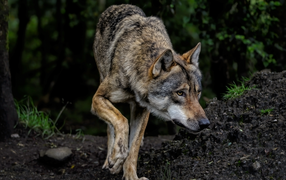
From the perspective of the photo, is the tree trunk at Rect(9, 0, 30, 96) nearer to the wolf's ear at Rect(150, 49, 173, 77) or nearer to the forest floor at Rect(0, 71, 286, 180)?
the forest floor at Rect(0, 71, 286, 180)

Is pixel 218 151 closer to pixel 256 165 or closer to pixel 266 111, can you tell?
pixel 256 165

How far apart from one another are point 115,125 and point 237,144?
1.37m

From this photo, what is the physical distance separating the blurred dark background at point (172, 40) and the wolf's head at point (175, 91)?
177 cm

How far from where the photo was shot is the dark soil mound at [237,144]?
149 inches

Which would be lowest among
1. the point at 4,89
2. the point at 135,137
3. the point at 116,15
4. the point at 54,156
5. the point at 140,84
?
the point at 54,156

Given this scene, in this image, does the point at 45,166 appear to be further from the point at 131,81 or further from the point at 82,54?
the point at 82,54

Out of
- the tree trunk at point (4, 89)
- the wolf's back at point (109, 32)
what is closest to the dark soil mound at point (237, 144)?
the wolf's back at point (109, 32)

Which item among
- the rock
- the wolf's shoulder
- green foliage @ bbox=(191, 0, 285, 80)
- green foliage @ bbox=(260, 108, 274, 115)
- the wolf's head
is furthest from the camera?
green foliage @ bbox=(191, 0, 285, 80)

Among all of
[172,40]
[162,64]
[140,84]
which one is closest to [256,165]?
[162,64]

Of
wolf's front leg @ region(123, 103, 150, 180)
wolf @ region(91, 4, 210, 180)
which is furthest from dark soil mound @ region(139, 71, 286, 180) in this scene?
wolf @ region(91, 4, 210, 180)

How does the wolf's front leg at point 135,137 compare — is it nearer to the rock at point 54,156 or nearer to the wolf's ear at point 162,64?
the wolf's ear at point 162,64

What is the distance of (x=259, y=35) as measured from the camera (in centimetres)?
745

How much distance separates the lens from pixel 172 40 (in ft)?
27.9

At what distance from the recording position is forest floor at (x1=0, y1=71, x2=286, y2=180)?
3.84m
